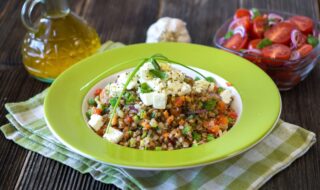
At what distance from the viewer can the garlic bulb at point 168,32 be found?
3.02 meters

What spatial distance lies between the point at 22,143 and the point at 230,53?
1.27 m

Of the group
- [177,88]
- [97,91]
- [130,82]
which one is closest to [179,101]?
[177,88]

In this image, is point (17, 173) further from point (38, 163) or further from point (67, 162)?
point (67, 162)

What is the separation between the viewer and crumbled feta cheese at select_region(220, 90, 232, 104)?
7.13 ft

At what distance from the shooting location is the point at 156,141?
1934 mm

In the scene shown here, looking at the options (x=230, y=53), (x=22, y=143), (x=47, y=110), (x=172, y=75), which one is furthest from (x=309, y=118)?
(x=22, y=143)

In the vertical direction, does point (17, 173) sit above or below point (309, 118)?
below

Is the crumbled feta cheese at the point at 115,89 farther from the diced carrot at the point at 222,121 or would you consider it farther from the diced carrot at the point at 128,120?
the diced carrot at the point at 222,121

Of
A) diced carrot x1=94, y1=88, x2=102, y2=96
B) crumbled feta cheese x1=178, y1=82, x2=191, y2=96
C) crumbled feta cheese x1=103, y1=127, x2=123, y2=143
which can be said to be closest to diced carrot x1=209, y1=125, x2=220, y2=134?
crumbled feta cheese x1=178, y1=82, x2=191, y2=96

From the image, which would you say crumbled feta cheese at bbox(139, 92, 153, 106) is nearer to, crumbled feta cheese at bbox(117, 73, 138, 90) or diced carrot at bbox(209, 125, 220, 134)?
crumbled feta cheese at bbox(117, 73, 138, 90)

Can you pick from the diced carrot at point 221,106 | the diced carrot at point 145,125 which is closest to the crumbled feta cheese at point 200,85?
the diced carrot at point 221,106

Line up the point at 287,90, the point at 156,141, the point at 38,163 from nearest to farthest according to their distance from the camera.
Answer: the point at 156,141 → the point at 38,163 → the point at 287,90

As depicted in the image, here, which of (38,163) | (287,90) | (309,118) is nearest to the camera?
(38,163)

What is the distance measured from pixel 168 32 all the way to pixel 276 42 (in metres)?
0.79
